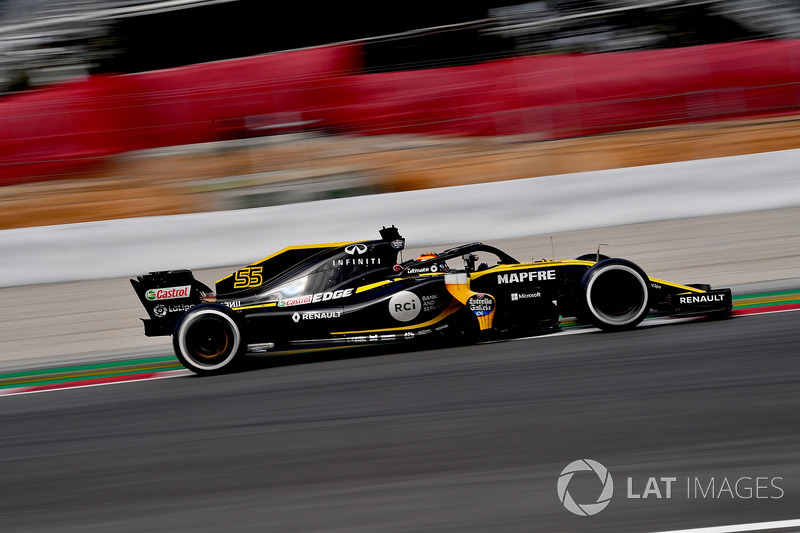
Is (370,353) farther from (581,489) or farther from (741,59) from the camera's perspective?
(741,59)

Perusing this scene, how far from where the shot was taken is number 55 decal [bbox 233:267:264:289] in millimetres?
6418

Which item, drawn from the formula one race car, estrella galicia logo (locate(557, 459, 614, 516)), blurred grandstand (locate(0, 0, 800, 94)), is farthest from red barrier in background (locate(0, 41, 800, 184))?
estrella galicia logo (locate(557, 459, 614, 516))

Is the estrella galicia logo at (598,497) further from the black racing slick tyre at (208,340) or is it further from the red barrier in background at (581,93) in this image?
the red barrier in background at (581,93)

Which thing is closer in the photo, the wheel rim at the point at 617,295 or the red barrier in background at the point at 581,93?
the wheel rim at the point at 617,295

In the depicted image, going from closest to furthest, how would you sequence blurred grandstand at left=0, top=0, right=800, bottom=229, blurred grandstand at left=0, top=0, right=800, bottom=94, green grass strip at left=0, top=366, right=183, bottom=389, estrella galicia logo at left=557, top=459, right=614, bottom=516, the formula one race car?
estrella galicia logo at left=557, top=459, right=614, bottom=516 → the formula one race car → green grass strip at left=0, top=366, right=183, bottom=389 → blurred grandstand at left=0, top=0, right=800, bottom=229 → blurred grandstand at left=0, top=0, right=800, bottom=94

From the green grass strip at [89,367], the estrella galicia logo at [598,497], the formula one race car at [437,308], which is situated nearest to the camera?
the estrella galicia logo at [598,497]

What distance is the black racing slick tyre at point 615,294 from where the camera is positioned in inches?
224

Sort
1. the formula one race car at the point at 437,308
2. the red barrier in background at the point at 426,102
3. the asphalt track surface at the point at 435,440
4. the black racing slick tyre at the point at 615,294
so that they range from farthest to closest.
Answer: the red barrier in background at the point at 426,102 → the formula one race car at the point at 437,308 → the black racing slick tyre at the point at 615,294 → the asphalt track surface at the point at 435,440

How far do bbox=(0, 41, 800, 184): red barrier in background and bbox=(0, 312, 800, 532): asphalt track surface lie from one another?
6533 mm

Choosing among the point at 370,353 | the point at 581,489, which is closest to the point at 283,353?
the point at 370,353

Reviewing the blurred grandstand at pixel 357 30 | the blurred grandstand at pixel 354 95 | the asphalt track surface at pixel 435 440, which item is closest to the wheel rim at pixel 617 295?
the asphalt track surface at pixel 435 440

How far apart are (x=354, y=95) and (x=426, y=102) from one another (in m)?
1.25

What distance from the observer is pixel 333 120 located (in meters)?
12.3

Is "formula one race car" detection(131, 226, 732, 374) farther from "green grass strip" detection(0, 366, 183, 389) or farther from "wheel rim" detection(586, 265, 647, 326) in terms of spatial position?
"green grass strip" detection(0, 366, 183, 389)
